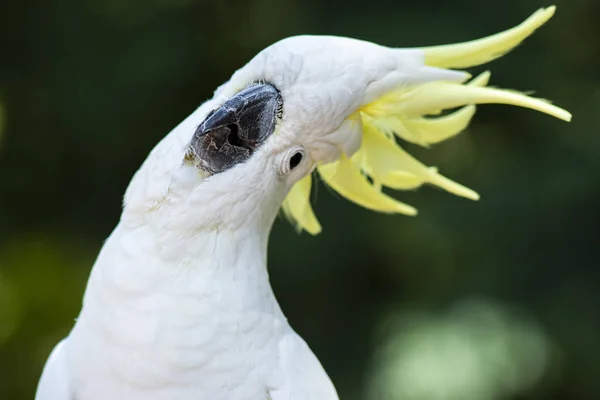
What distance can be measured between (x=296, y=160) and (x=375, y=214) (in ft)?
Answer: 3.72

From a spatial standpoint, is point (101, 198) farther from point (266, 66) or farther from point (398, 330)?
point (266, 66)

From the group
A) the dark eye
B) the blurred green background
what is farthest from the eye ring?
the blurred green background

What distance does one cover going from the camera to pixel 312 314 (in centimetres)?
204

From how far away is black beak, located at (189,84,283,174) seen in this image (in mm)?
791

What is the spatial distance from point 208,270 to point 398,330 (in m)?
1.22

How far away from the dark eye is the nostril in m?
0.06

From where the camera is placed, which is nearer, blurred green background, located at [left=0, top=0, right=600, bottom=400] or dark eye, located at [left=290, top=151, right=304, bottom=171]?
dark eye, located at [left=290, top=151, right=304, bottom=171]

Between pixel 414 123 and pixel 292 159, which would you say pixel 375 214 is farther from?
pixel 292 159

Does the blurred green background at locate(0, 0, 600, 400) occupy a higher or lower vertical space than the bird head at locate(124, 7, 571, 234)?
lower

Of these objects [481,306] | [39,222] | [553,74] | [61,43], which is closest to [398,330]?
[481,306]

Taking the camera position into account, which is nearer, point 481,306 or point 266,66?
point 266,66

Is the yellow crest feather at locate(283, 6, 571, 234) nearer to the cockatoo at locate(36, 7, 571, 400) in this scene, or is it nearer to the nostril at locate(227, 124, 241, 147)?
the cockatoo at locate(36, 7, 571, 400)

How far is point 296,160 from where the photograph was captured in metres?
0.83

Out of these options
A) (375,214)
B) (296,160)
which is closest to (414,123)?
(296,160)
